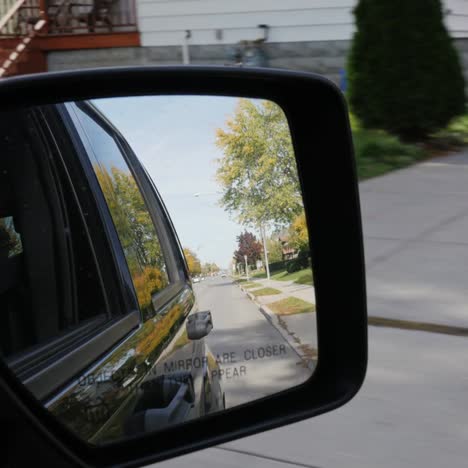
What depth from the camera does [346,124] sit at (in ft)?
5.82

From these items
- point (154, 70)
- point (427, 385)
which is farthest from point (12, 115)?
point (427, 385)

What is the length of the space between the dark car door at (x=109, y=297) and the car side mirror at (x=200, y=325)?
2cm

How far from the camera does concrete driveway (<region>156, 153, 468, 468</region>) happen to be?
3100mm

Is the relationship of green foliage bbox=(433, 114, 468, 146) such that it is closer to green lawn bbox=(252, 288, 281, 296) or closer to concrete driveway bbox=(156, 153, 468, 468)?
concrete driveway bbox=(156, 153, 468, 468)

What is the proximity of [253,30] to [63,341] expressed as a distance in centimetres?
1179

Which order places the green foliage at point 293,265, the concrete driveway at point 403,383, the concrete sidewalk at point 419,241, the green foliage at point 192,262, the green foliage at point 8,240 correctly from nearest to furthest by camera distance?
the green foliage at point 8,240 < the green foliage at point 192,262 < the green foliage at point 293,265 < the concrete driveway at point 403,383 < the concrete sidewalk at point 419,241

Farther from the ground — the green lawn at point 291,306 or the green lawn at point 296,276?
the green lawn at point 296,276

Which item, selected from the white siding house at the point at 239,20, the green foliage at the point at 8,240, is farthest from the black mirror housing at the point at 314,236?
the white siding house at the point at 239,20

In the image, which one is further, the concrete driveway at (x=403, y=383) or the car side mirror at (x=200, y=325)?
the concrete driveway at (x=403, y=383)

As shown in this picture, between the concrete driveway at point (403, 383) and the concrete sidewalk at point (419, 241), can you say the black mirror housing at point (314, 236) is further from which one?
the concrete sidewalk at point (419, 241)

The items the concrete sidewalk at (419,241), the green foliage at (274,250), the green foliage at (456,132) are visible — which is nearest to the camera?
the green foliage at (274,250)

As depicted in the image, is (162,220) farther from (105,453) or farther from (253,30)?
(253,30)

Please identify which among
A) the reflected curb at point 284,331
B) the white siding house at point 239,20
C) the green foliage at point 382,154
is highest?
the white siding house at point 239,20

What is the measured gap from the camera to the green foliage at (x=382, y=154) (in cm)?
819
